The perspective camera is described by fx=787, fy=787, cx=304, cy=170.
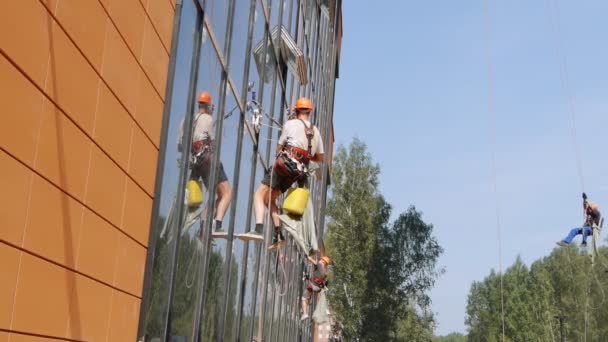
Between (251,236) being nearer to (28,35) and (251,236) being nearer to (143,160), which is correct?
(143,160)

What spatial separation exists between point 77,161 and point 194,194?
116 inches

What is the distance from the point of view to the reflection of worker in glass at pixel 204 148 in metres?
7.14

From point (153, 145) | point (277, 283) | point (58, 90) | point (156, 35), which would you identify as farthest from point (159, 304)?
point (277, 283)

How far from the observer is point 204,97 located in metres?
7.48

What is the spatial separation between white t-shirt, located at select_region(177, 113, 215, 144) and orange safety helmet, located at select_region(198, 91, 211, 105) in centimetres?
13

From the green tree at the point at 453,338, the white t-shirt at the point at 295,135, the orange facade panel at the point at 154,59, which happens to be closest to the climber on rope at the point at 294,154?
the white t-shirt at the point at 295,135

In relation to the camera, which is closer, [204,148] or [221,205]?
[204,148]

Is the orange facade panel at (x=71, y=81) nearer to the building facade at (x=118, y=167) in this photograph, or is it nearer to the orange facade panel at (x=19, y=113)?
the building facade at (x=118, y=167)

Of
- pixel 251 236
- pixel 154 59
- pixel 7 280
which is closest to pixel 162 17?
pixel 154 59

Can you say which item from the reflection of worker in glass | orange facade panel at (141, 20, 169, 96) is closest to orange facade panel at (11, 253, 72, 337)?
orange facade panel at (141, 20, 169, 96)

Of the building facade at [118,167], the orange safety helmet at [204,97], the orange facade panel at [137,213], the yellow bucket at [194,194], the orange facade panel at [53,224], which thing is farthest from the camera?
the orange safety helmet at [204,97]

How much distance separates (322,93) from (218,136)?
17634 millimetres

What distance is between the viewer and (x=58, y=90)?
399 cm

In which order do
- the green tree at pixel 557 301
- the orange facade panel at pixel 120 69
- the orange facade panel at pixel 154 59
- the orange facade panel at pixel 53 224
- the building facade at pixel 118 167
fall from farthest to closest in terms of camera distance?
the green tree at pixel 557 301, the orange facade panel at pixel 154 59, the orange facade panel at pixel 120 69, the orange facade panel at pixel 53 224, the building facade at pixel 118 167
